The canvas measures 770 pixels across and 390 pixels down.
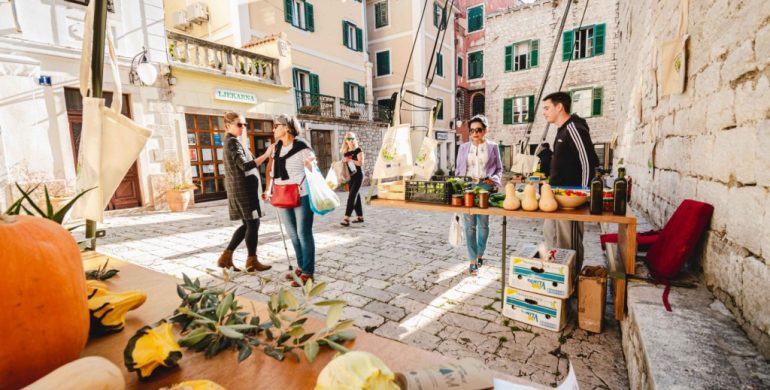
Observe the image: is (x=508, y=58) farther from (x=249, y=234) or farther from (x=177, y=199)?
(x=249, y=234)

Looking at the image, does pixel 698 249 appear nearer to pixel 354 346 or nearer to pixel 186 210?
pixel 354 346

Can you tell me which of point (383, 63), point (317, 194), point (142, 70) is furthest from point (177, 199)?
point (383, 63)

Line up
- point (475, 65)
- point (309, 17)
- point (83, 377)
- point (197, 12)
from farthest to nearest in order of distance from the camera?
point (475, 65) → point (309, 17) → point (197, 12) → point (83, 377)

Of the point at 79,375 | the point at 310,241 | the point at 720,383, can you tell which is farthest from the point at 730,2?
the point at 310,241

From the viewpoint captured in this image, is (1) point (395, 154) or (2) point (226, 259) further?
(2) point (226, 259)

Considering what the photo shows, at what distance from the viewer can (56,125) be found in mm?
7789

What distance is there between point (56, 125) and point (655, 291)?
35.9 ft

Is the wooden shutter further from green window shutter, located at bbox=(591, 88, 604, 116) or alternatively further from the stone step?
the stone step

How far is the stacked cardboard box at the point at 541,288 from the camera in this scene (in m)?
2.79

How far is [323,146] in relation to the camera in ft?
50.1

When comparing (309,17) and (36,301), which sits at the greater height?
(309,17)

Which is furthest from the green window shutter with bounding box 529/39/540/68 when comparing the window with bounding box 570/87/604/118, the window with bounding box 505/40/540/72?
the window with bounding box 570/87/604/118

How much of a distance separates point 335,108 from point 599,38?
40.5ft

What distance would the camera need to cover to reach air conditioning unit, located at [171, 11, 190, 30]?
512 inches
